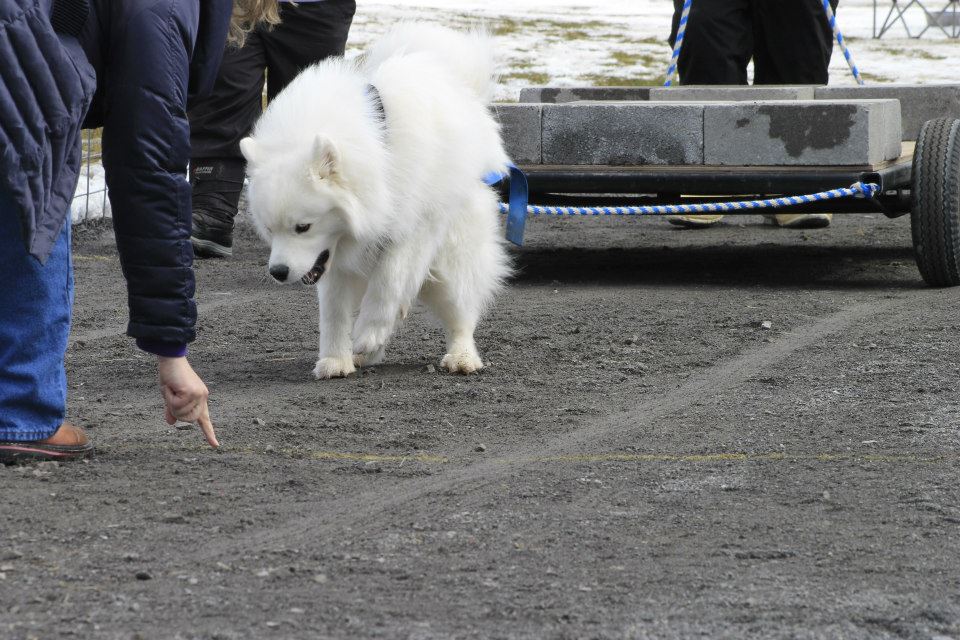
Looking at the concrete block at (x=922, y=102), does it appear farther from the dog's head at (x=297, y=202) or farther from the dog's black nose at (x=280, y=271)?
the dog's black nose at (x=280, y=271)

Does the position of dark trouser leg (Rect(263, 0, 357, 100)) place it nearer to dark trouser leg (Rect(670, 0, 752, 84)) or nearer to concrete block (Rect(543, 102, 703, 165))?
concrete block (Rect(543, 102, 703, 165))

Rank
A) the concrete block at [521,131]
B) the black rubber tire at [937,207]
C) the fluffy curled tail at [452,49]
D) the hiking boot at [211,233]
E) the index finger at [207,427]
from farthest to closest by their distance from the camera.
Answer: the hiking boot at [211,233]
the concrete block at [521,131]
the black rubber tire at [937,207]
the fluffy curled tail at [452,49]
the index finger at [207,427]

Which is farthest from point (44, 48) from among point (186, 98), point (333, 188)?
point (333, 188)

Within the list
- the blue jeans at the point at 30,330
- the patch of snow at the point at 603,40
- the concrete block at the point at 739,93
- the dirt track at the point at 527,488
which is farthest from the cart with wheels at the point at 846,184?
the patch of snow at the point at 603,40

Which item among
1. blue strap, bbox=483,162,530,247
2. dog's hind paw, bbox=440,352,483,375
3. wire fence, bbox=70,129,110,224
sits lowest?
wire fence, bbox=70,129,110,224

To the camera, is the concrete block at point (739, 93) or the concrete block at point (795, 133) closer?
the concrete block at point (795, 133)

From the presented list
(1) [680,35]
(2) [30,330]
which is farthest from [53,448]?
(1) [680,35]

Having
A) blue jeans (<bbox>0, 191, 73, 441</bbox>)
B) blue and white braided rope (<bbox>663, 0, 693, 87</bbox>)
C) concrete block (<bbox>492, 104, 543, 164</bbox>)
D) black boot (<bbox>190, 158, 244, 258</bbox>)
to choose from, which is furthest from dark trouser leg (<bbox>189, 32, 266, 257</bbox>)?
blue jeans (<bbox>0, 191, 73, 441</bbox>)

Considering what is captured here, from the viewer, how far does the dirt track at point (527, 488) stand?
2340mm

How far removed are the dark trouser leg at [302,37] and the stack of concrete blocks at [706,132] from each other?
A: 5.35 feet

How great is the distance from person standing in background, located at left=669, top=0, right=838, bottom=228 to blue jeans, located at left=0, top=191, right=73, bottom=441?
228 inches

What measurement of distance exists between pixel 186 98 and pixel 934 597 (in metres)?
1.87

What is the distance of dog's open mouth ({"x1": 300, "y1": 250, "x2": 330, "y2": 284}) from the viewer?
14.5 feet

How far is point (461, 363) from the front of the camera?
4.66 metres
